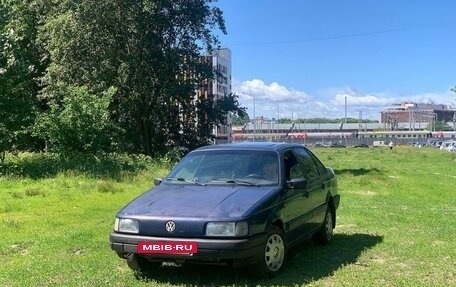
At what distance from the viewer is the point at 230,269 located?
6.81 m

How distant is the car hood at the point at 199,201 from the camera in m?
6.07

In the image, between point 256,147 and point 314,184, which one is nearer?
point 256,147

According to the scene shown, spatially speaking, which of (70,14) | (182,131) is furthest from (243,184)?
(182,131)

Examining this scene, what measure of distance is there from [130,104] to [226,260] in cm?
2779

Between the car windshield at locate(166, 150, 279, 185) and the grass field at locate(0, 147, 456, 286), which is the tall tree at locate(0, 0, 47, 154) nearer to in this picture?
the grass field at locate(0, 147, 456, 286)

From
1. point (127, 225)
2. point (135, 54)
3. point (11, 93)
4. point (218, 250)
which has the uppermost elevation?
point (135, 54)

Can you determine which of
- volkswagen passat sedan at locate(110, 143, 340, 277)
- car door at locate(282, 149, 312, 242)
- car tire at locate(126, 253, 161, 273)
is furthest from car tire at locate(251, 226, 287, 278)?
car tire at locate(126, 253, 161, 273)

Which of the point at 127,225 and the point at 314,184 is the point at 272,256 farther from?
the point at 314,184

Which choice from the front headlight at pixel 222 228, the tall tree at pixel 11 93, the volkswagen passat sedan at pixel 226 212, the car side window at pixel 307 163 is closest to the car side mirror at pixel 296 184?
the volkswagen passat sedan at pixel 226 212

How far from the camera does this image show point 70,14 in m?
29.0

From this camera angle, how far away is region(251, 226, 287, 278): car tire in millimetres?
6242

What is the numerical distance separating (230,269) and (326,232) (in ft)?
7.86

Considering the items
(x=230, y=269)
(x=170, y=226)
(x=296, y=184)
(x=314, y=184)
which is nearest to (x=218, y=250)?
(x=170, y=226)

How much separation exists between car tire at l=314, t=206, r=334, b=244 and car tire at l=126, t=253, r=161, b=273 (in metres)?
2.85
